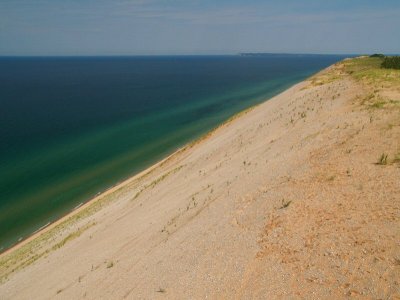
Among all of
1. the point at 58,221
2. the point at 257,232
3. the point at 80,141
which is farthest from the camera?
the point at 80,141

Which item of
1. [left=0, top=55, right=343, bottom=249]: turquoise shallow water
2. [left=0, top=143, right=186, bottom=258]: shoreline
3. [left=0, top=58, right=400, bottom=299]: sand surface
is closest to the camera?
[left=0, top=58, right=400, bottom=299]: sand surface

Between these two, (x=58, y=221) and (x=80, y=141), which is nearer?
(x=58, y=221)

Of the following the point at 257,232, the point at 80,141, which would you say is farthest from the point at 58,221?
the point at 80,141

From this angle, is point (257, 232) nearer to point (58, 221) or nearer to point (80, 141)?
point (58, 221)

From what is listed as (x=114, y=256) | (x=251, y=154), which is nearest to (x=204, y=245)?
(x=114, y=256)

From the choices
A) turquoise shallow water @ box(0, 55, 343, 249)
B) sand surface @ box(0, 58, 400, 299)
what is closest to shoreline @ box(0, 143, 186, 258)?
turquoise shallow water @ box(0, 55, 343, 249)

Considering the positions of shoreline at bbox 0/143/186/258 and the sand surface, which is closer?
the sand surface

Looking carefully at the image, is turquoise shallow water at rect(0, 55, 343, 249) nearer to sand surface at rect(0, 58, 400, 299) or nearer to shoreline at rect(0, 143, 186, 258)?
shoreline at rect(0, 143, 186, 258)

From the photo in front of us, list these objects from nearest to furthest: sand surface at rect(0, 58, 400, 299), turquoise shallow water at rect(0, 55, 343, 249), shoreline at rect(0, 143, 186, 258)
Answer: sand surface at rect(0, 58, 400, 299)
shoreline at rect(0, 143, 186, 258)
turquoise shallow water at rect(0, 55, 343, 249)
